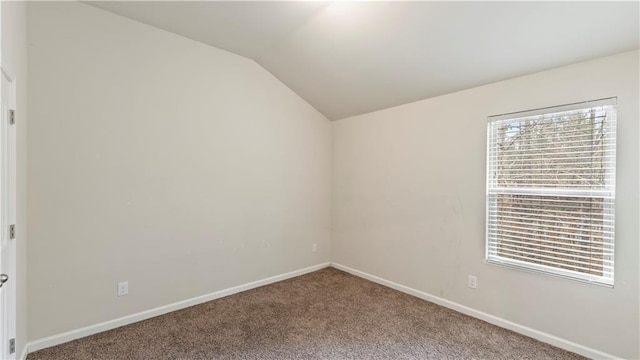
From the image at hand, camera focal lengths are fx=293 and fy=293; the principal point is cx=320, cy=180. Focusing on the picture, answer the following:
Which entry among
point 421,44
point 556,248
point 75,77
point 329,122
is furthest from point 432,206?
point 75,77

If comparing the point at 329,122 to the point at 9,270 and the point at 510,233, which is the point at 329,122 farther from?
the point at 9,270

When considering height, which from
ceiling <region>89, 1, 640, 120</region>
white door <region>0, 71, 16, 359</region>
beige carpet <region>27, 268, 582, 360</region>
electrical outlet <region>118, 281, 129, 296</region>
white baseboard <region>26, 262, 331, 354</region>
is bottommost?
beige carpet <region>27, 268, 582, 360</region>

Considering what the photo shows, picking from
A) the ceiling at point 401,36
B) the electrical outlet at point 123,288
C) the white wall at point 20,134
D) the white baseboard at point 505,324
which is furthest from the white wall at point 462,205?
the white wall at point 20,134

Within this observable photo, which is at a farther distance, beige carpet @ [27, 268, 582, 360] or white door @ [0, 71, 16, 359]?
beige carpet @ [27, 268, 582, 360]

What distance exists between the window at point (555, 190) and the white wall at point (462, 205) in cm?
7

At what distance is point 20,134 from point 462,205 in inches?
144

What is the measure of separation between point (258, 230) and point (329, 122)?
6.24 ft

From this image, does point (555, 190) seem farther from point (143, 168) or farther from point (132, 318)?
point (132, 318)

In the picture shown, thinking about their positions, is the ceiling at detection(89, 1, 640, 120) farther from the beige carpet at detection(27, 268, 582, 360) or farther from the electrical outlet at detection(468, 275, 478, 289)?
the beige carpet at detection(27, 268, 582, 360)

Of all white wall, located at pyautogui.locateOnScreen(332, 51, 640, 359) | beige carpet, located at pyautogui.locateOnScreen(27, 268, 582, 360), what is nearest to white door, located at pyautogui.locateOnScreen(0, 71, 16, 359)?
beige carpet, located at pyautogui.locateOnScreen(27, 268, 582, 360)

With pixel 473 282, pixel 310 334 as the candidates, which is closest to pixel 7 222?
pixel 310 334

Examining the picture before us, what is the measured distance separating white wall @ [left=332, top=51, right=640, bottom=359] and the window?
2.7 inches

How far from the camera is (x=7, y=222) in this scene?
176 centimetres

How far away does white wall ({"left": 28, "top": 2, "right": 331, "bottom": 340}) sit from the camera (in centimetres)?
231
